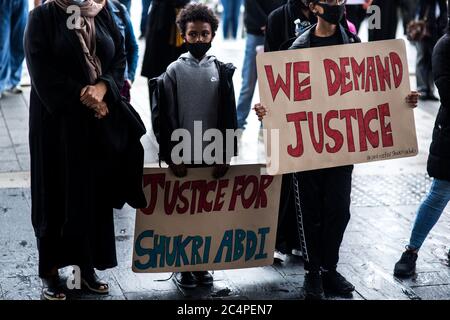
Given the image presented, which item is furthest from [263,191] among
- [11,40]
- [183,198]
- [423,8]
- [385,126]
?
[423,8]

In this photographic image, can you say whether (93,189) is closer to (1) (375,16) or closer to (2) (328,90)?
(2) (328,90)

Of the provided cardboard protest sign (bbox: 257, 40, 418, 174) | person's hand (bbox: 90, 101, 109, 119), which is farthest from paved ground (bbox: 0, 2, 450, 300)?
person's hand (bbox: 90, 101, 109, 119)

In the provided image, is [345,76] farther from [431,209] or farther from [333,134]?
[431,209]

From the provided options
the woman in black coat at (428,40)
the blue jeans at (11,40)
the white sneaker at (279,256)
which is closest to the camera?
the white sneaker at (279,256)

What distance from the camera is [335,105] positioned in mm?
5012

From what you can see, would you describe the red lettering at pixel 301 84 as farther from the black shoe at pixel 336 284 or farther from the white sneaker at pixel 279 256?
the white sneaker at pixel 279 256

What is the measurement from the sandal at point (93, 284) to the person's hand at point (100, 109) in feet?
3.06

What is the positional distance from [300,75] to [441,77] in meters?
0.92

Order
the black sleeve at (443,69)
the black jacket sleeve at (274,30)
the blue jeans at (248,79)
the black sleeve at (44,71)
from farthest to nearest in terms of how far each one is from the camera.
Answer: the blue jeans at (248,79), the black jacket sleeve at (274,30), the black sleeve at (443,69), the black sleeve at (44,71)

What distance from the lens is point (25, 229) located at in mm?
6086

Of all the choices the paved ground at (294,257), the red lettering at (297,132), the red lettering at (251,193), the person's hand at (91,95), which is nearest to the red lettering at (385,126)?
A: the red lettering at (297,132)

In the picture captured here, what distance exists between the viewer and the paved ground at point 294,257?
520 cm

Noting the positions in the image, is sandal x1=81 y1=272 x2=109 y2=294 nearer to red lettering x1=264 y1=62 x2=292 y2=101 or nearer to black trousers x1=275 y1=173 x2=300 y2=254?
black trousers x1=275 y1=173 x2=300 y2=254

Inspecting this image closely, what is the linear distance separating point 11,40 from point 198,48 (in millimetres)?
5445
